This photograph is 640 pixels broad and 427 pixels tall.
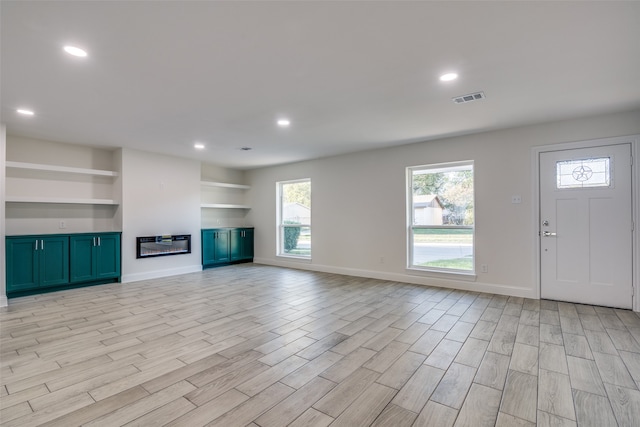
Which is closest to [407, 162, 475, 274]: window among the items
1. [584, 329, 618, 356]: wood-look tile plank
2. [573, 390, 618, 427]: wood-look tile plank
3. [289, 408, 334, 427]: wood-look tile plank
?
[584, 329, 618, 356]: wood-look tile plank

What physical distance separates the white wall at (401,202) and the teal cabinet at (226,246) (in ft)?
0.97

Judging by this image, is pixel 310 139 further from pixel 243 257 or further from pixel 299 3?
pixel 243 257

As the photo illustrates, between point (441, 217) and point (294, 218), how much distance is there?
3515 millimetres

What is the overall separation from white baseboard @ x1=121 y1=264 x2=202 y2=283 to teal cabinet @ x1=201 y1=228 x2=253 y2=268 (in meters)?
0.30

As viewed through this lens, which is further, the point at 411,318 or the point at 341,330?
the point at 411,318

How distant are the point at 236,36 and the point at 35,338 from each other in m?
3.49

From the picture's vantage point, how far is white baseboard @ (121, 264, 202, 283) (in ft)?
19.0

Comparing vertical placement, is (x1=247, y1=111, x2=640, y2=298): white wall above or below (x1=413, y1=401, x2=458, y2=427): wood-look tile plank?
above

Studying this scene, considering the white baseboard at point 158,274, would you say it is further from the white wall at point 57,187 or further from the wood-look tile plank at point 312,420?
the wood-look tile plank at point 312,420

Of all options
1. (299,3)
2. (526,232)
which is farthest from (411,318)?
(299,3)

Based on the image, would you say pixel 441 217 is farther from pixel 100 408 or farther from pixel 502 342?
pixel 100 408

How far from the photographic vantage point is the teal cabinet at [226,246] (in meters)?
7.12

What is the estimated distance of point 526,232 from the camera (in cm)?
452

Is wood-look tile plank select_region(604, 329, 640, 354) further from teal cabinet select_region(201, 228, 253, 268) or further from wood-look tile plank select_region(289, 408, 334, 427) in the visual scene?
teal cabinet select_region(201, 228, 253, 268)
